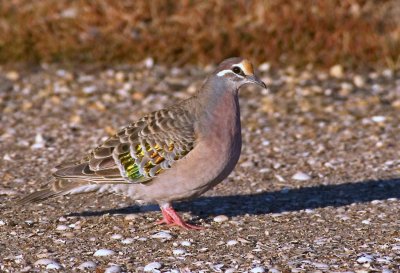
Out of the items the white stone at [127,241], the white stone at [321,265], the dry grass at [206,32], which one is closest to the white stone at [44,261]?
the white stone at [127,241]

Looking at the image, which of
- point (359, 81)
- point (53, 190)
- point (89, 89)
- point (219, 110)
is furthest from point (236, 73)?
point (359, 81)

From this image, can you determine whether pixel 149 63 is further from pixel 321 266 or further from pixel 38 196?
pixel 321 266

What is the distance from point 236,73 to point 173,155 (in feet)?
2.84

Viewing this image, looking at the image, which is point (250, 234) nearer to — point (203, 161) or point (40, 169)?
point (203, 161)

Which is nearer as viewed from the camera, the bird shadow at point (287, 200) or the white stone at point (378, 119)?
the bird shadow at point (287, 200)

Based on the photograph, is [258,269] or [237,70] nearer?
[258,269]

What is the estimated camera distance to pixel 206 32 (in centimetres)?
1305

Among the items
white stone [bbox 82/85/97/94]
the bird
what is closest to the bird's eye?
the bird

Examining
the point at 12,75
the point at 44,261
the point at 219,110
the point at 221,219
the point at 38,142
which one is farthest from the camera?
the point at 12,75

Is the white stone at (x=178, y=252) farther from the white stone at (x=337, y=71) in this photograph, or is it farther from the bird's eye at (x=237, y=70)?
the white stone at (x=337, y=71)

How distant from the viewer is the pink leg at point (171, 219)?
23.2ft

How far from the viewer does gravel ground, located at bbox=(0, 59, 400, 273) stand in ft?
20.9

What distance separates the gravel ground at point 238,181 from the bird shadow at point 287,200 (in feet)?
0.06

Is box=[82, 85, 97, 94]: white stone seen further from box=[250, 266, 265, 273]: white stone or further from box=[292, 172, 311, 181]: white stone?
box=[250, 266, 265, 273]: white stone
